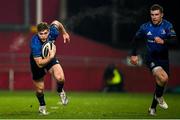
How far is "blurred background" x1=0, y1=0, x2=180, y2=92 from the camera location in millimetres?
32219

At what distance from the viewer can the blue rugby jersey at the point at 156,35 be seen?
610 inches

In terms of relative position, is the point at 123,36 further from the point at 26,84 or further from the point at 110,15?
the point at 26,84

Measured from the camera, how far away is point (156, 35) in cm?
1546

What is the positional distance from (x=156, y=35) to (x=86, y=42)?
19287 mm

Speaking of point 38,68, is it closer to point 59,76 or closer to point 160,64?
point 59,76

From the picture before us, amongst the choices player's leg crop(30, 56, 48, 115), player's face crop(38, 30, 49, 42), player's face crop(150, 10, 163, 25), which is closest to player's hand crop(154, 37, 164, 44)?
player's face crop(150, 10, 163, 25)

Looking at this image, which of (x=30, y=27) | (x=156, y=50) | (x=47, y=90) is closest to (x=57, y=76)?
(x=156, y=50)

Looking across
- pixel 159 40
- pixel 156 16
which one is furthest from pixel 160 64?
pixel 156 16

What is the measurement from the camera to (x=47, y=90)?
3189 cm

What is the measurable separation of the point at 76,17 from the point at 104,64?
9.19 feet

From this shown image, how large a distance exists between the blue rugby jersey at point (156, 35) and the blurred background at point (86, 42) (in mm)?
15099

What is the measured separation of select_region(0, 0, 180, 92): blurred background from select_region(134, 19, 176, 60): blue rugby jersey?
49.5 feet

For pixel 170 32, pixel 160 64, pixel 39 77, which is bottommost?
pixel 39 77

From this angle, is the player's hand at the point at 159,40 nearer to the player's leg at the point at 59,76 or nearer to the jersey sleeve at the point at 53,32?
the player's leg at the point at 59,76
